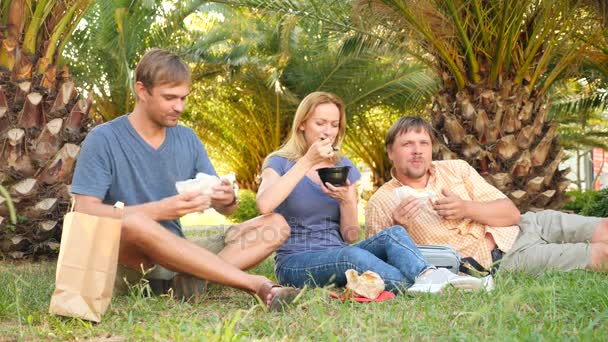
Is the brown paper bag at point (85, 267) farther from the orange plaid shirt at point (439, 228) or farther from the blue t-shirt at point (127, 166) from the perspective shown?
the orange plaid shirt at point (439, 228)

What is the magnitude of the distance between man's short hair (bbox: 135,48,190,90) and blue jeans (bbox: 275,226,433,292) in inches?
44.5

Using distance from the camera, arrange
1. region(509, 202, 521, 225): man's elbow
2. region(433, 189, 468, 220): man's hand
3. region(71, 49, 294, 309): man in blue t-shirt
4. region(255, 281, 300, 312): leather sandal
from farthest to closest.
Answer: region(509, 202, 521, 225): man's elbow → region(433, 189, 468, 220): man's hand → region(71, 49, 294, 309): man in blue t-shirt → region(255, 281, 300, 312): leather sandal

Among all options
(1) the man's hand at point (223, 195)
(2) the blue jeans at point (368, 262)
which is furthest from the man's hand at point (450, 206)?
(1) the man's hand at point (223, 195)

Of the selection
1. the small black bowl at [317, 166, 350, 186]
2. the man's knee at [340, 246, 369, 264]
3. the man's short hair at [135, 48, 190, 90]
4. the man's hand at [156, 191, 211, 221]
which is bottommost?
the man's knee at [340, 246, 369, 264]

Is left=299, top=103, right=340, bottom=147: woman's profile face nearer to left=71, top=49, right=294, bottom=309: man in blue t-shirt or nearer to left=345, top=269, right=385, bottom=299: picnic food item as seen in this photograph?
left=71, top=49, right=294, bottom=309: man in blue t-shirt

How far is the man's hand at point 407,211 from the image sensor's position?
4.06 m

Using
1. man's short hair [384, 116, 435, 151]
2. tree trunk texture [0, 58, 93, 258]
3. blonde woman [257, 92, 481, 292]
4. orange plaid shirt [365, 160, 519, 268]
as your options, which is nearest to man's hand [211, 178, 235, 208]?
blonde woman [257, 92, 481, 292]

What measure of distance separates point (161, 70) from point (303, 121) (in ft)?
3.05

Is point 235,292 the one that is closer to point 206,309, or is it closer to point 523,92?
point 206,309

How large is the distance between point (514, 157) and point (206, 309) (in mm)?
4095

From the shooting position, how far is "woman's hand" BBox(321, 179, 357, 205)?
391cm

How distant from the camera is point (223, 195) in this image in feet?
11.7

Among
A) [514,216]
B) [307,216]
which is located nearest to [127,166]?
[307,216]

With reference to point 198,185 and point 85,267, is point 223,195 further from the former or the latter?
point 85,267
